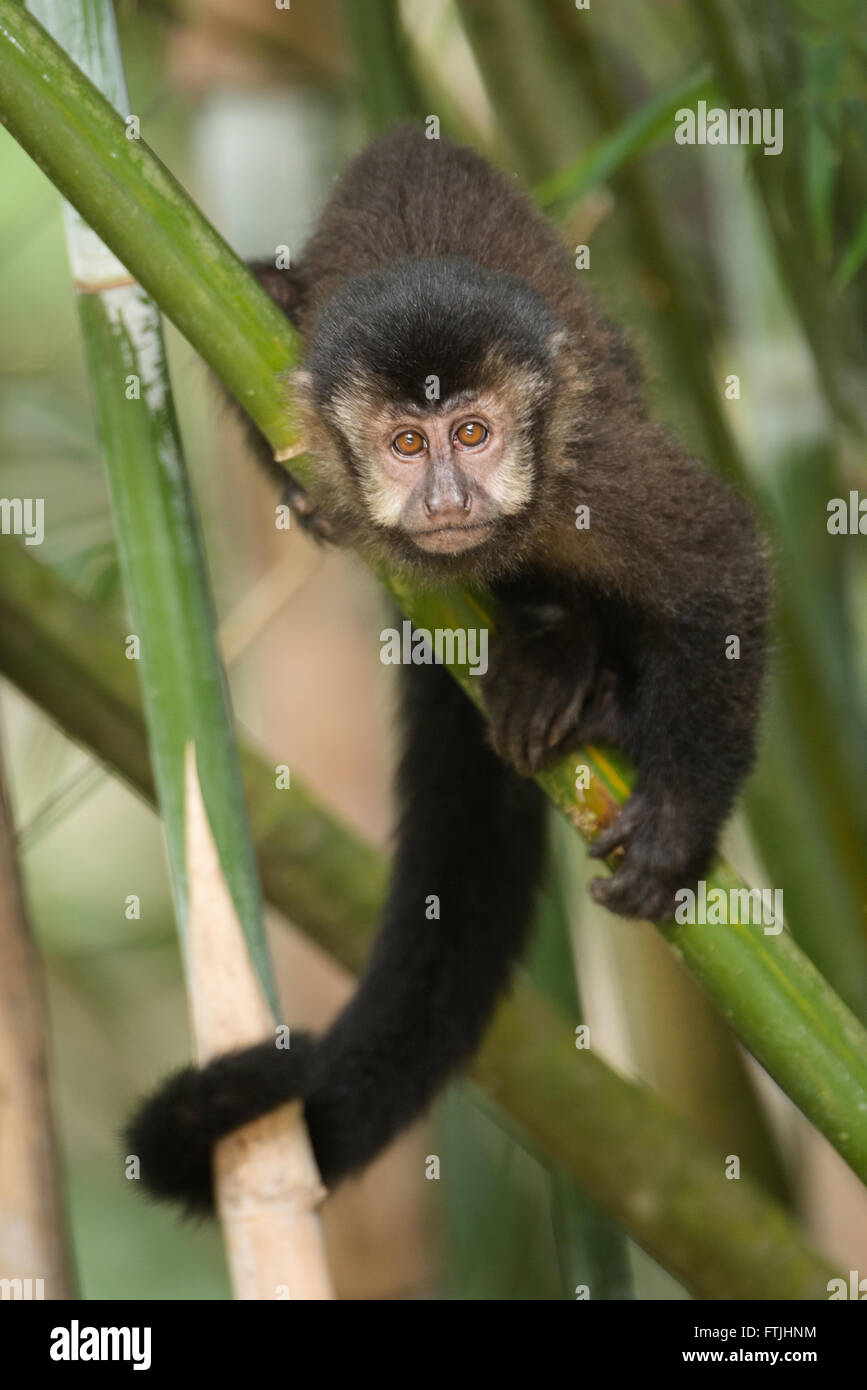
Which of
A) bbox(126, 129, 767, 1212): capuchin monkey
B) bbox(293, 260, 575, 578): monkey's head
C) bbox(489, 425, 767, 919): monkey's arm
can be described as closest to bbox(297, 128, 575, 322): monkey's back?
bbox(126, 129, 767, 1212): capuchin monkey

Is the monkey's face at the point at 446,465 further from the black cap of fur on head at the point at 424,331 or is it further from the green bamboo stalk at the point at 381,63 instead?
the green bamboo stalk at the point at 381,63

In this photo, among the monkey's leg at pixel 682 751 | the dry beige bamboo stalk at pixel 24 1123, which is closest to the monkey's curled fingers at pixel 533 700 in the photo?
the monkey's leg at pixel 682 751

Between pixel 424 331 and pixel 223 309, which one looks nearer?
pixel 223 309

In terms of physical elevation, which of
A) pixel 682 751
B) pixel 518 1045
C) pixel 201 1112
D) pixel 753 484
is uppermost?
pixel 753 484

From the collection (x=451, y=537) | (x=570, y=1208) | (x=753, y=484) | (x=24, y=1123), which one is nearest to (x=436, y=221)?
(x=451, y=537)

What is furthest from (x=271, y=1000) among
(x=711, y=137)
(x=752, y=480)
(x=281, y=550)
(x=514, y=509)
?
(x=281, y=550)

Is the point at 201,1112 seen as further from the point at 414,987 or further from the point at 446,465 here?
the point at 446,465

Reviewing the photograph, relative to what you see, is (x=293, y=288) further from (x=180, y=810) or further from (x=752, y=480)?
(x=180, y=810)
